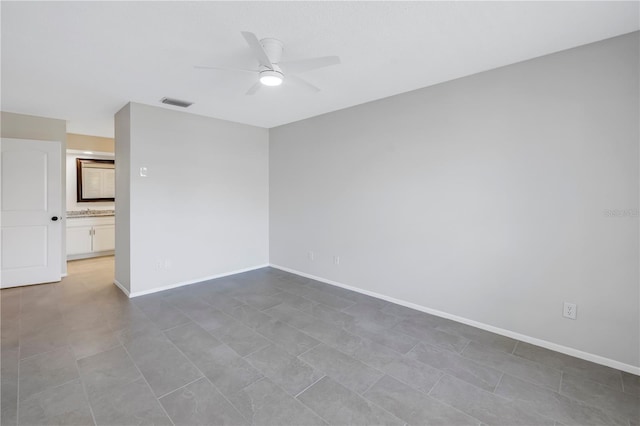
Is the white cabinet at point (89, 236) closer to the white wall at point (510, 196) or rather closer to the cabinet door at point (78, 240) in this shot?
the cabinet door at point (78, 240)

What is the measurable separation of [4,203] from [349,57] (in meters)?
5.00

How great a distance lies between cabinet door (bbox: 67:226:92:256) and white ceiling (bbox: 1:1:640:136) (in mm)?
3248

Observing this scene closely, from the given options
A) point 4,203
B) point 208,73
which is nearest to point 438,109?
point 208,73

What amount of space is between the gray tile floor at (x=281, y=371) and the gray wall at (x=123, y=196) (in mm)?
643

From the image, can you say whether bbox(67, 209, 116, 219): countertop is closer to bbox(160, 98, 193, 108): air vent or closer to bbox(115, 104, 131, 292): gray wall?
bbox(115, 104, 131, 292): gray wall

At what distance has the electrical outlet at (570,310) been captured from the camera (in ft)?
8.05

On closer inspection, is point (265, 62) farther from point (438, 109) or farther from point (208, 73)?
point (438, 109)

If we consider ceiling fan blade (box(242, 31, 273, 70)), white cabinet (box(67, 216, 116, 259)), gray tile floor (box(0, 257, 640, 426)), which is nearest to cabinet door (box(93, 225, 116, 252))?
white cabinet (box(67, 216, 116, 259))

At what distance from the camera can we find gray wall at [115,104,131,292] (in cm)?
380

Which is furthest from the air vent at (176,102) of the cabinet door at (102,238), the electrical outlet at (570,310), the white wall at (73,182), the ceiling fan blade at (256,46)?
the electrical outlet at (570,310)

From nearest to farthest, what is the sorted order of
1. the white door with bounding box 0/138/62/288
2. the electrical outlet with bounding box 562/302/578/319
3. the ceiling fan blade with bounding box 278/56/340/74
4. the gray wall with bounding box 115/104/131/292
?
the ceiling fan blade with bounding box 278/56/340/74 < the electrical outlet with bounding box 562/302/578/319 < the gray wall with bounding box 115/104/131/292 < the white door with bounding box 0/138/62/288

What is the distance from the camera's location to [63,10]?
1.90m

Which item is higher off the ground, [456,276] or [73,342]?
[456,276]

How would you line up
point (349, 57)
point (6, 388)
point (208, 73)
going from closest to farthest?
point (6, 388), point (349, 57), point (208, 73)
